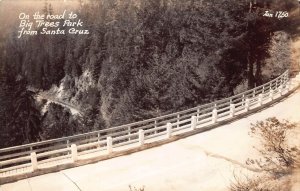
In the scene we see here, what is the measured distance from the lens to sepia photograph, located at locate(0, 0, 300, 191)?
12.1 m

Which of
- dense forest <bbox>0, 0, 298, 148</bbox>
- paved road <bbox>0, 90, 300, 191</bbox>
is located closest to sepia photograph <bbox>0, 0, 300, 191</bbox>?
paved road <bbox>0, 90, 300, 191</bbox>

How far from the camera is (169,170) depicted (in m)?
12.2

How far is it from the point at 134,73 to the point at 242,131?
2996cm

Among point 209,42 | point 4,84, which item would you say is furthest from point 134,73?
A: point 4,84

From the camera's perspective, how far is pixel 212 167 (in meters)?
12.4

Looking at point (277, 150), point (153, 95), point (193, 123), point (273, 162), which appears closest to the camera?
point (273, 162)

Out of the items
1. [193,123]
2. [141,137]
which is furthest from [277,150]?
[141,137]

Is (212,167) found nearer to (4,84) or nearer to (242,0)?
(242,0)

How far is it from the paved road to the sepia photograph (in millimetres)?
37

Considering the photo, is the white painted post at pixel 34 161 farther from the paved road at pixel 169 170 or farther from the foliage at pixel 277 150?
the foliage at pixel 277 150

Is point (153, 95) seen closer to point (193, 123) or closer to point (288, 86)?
point (288, 86)

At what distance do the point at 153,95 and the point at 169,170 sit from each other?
28274 millimetres

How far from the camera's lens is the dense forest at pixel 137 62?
1212 inches

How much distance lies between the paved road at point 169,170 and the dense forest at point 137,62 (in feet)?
26.9
